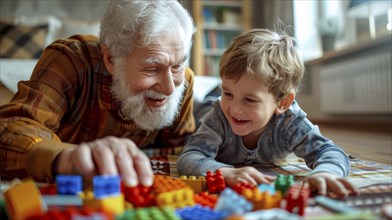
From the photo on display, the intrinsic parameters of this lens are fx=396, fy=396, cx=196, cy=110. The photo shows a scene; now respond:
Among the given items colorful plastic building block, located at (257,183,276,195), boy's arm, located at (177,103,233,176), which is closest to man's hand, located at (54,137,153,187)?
colorful plastic building block, located at (257,183,276,195)

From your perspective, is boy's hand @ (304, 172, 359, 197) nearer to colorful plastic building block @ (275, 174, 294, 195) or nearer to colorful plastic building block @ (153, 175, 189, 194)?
colorful plastic building block @ (275, 174, 294, 195)

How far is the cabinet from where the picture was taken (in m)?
4.74

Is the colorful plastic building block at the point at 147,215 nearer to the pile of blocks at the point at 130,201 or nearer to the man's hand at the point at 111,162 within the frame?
the pile of blocks at the point at 130,201

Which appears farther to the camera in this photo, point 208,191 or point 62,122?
point 62,122

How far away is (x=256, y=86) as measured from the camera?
3.74 ft

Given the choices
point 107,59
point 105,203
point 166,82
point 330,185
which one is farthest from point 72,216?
point 107,59

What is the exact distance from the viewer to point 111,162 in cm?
70

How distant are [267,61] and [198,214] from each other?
2.08 feet

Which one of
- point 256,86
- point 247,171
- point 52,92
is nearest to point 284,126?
point 256,86

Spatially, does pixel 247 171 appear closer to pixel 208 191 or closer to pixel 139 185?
pixel 208 191

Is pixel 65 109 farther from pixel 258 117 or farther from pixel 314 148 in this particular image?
pixel 314 148

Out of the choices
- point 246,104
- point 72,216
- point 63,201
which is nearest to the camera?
point 72,216

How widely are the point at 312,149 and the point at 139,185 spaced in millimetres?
614

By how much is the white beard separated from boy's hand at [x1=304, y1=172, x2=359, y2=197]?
0.64 meters
